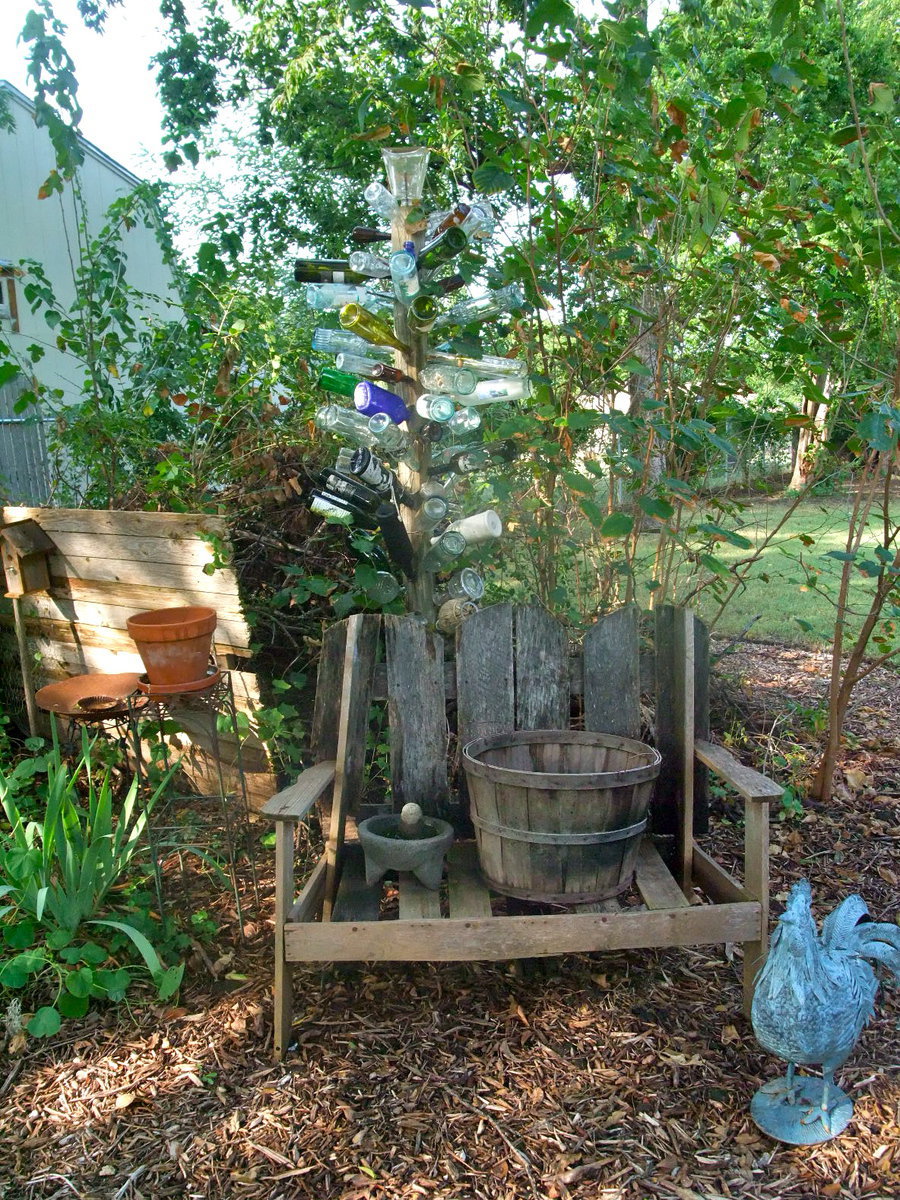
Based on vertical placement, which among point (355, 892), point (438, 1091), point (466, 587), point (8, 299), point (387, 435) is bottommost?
point (438, 1091)

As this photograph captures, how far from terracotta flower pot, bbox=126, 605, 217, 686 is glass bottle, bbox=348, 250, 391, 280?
3.61ft

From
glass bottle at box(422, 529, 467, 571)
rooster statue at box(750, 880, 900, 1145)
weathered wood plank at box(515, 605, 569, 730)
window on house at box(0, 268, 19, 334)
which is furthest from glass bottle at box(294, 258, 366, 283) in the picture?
window on house at box(0, 268, 19, 334)

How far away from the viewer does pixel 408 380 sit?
8.05 ft

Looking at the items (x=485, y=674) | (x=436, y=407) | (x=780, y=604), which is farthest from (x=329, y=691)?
(x=780, y=604)

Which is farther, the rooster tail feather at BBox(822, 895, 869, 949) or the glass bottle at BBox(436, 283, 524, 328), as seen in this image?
the glass bottle at BBox(436, 283, 524, 328)

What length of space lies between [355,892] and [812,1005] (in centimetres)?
116

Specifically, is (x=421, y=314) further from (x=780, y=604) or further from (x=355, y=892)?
(x=780, y=604)

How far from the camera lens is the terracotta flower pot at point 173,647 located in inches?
101

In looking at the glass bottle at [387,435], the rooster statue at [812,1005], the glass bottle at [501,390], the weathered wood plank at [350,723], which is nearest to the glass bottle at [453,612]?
the weathered wood plank at [350,723]

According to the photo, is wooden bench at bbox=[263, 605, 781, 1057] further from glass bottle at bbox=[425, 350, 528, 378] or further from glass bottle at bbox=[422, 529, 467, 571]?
glass bottle at bbox=[425, 350, 528, 378]

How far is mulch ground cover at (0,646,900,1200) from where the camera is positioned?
1.74 m

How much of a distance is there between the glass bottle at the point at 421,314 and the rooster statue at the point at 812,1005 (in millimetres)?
1655

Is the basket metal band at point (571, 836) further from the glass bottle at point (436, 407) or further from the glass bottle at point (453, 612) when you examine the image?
the glass bottle at point (436, 407)

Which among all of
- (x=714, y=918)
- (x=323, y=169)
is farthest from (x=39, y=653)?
(x=323, y=169)
